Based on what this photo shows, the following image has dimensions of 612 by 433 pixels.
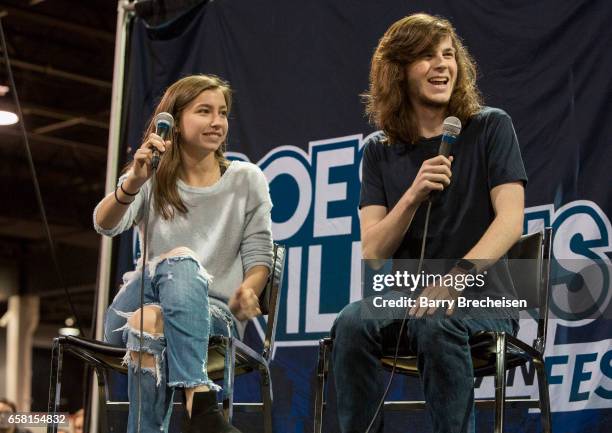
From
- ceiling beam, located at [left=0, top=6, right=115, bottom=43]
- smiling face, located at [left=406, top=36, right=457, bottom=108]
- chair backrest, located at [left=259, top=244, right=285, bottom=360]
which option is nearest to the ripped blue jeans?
chair backrest, located at [left=259, top=244, right=285, bottom=360]

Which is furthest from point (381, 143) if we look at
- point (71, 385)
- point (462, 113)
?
point (71, 385)

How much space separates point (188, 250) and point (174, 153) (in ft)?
1.42

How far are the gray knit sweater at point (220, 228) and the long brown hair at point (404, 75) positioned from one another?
53 centimetres

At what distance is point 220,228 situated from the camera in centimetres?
300

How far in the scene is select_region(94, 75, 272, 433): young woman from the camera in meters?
2.59

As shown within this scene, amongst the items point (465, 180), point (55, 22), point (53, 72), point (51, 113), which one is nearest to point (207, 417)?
point (465, 180)

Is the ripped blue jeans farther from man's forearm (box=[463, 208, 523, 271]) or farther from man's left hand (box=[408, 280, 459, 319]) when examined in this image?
man's forearm (box=[463, 208, 523, 271])

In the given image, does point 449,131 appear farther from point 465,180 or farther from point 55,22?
point 55,22

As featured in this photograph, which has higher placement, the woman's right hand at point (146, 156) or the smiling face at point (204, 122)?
the smiling face at point (204, 122)

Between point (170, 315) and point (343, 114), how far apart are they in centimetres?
173

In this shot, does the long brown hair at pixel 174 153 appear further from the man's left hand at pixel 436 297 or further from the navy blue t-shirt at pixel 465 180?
the man's left hand at pixel 436 297

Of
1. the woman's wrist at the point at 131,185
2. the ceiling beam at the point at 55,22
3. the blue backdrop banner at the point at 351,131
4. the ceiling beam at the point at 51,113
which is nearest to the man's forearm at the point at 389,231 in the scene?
the woman's wrist at the point at 131,185

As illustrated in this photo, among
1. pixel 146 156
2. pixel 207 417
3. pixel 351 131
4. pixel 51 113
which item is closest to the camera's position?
pixel 207 417

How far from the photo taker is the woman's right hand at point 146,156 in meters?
2.49
